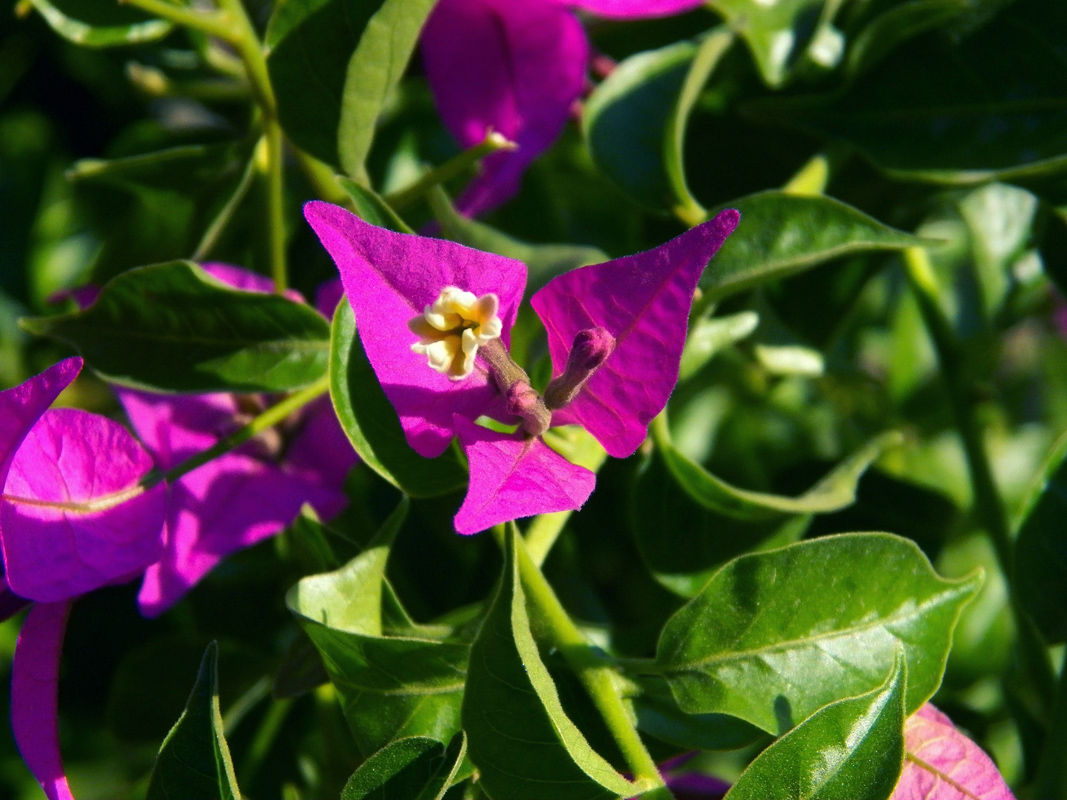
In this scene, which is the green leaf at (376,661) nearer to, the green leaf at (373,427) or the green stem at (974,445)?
the green leaf at (373,427)

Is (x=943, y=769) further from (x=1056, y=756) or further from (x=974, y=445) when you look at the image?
(x=974, y=445)

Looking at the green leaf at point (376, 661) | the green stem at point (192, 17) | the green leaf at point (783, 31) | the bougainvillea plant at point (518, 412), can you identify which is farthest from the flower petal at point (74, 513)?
the green leaf at point (783, 31)

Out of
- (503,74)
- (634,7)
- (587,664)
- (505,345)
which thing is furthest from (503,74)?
(587,664)

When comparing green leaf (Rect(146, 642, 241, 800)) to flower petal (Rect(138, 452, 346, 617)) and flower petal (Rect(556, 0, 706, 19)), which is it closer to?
flower petal (Rect(138, 452, 346, 617))

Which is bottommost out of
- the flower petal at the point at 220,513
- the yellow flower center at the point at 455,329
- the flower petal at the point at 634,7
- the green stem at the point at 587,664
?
the flower petal at the point at 220,513

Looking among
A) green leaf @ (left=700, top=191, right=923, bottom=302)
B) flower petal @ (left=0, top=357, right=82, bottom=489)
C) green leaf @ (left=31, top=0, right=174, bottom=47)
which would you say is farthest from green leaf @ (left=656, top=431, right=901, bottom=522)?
green leaf @ (left=31, top=0, right=174, bottom=47)

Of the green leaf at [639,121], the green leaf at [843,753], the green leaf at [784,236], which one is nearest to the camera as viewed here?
the green leaf at [843,753]

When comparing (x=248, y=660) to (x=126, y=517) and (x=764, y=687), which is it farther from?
(x=764, y=687)
